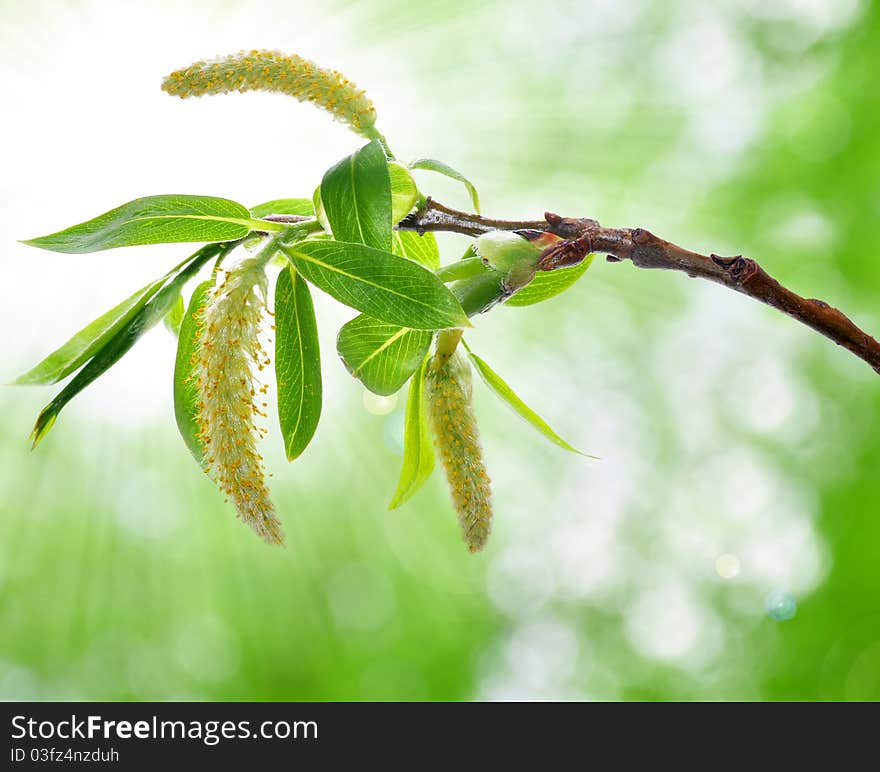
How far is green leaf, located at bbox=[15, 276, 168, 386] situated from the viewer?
49cm

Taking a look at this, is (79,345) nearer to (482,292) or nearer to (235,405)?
(235,405)

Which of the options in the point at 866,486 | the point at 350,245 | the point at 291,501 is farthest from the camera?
the point at 291,501

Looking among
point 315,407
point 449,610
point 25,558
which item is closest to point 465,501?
point 315,407

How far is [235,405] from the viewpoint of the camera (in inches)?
16.8

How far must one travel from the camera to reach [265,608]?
2998 mm

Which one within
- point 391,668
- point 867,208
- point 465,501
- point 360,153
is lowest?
point 465,501

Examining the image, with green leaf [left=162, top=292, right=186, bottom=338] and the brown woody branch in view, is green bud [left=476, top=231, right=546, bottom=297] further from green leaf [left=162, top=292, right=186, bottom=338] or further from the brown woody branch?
green leaf [left=162, top=292, right=186, bottom=338]

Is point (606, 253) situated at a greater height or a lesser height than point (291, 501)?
lesser

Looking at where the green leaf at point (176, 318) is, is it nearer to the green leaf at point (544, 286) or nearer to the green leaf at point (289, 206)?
the green leaf at point (289, 206)

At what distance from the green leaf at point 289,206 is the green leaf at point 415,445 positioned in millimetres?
132

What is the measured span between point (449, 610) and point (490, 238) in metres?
2.64

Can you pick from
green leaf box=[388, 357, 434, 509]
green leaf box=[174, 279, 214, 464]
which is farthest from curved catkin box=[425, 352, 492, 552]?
green leaf box=[174, 279, 214, 464]

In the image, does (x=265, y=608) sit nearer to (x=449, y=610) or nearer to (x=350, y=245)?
(x=449, y=610)

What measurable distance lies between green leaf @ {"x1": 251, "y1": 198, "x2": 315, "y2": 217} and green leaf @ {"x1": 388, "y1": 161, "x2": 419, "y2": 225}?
0.32ft
